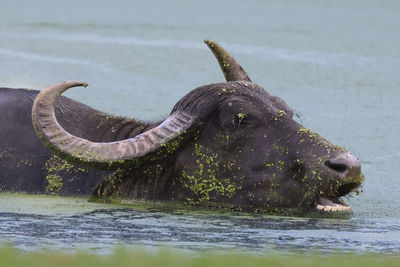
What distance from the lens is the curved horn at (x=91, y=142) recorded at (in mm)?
7930

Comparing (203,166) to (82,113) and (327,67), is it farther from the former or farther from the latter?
(327,67)

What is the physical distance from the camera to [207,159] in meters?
8.24

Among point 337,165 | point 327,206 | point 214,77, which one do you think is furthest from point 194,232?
point 214,77

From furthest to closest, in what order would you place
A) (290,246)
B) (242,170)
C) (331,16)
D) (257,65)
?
(331,16)
(257,65)
(242,170)
(290,246)

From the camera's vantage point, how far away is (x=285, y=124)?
8273 mm

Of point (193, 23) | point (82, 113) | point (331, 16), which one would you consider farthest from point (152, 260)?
point (331, 16)

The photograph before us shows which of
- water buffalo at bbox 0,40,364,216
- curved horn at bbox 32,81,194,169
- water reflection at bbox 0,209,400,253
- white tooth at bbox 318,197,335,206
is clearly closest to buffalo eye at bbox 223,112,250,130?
water buffalo at bbox 0,40,364,216

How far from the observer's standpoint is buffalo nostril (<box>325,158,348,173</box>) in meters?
7.71

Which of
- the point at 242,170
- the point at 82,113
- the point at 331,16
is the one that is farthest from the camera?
the point at 331,16

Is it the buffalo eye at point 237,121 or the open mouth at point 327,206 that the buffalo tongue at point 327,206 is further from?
the buffalo eye at point 237,121

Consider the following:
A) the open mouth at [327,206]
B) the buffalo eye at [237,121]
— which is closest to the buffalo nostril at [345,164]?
the open mouth at [327,206]

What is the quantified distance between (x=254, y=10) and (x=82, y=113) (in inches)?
499

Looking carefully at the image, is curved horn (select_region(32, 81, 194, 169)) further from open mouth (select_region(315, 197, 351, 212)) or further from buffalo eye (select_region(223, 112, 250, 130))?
open mouth (select_region(315, 197, 351, 212))

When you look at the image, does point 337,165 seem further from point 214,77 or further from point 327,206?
point 214,77
